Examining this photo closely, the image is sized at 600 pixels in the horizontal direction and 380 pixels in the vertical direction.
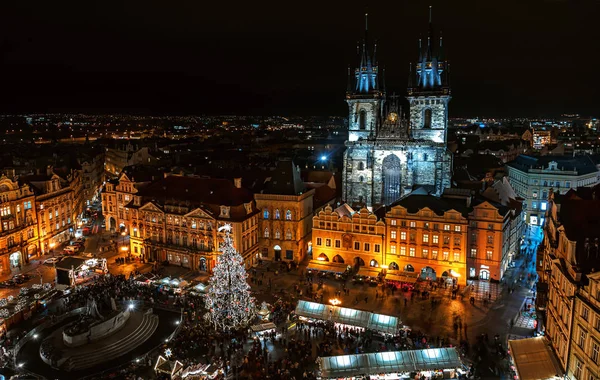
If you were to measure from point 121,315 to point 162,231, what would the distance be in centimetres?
2259

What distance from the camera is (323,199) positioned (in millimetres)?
76375

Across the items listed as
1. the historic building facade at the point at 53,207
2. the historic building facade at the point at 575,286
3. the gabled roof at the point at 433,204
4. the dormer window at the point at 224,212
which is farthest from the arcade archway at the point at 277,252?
the historic building facade at the point at 575,286

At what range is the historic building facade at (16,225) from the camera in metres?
62.0

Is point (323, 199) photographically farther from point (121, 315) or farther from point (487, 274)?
point (121, 315)

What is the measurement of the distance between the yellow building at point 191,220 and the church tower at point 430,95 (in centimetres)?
2917

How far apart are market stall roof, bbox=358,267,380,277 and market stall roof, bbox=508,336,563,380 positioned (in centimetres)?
2154

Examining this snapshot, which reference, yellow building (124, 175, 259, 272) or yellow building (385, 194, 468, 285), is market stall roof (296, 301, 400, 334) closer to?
yellow building (385, 194, 468, 285)

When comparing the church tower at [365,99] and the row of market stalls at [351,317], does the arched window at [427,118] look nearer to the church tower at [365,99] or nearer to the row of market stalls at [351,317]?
the church tower at [365,99]

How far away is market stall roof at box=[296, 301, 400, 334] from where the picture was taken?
43469 mm

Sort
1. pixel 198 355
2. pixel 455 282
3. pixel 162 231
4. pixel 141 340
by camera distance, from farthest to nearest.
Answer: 1. pixel 162 231
2. pixel 455 282
3. pixel 141 340
4. pixel 198 355

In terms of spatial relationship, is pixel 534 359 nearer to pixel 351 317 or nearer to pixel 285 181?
pixel 351 317

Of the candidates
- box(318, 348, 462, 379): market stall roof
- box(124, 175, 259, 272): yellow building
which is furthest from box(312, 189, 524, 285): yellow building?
box(318, 348, 462, 379): market stall roof

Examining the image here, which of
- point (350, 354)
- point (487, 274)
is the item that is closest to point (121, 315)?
point (350, 354)

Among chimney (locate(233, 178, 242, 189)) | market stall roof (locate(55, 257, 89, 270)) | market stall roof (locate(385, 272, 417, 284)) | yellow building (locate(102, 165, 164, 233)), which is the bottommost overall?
market stall roof (locate(385, 272, 417, 284))
